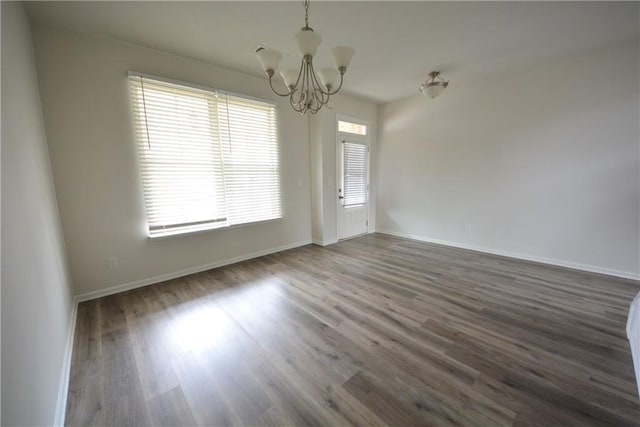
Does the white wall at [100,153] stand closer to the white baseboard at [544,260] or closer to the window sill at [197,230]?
the window sill at [197,230]

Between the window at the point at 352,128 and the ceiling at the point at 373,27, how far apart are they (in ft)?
4.54

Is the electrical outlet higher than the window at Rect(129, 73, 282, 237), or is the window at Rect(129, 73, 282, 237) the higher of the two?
the window at Rect(129, 73, 282, 237)

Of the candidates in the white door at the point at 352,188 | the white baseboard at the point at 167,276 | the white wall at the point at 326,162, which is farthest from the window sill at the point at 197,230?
→ the white door at the point at 352,188

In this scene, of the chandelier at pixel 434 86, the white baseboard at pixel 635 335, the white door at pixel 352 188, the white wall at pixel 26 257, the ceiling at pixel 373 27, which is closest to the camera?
the white wall at pixel 26 257

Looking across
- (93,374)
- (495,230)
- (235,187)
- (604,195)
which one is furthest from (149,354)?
(604,195)

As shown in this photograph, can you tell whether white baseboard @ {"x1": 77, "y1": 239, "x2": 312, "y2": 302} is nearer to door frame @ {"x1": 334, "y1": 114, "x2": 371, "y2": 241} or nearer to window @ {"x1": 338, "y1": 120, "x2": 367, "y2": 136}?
door frame @ {"x1": 334, "y1": 114, "x2": 371, "y2": 241}

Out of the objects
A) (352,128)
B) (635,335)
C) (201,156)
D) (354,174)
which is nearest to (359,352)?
(635,335)

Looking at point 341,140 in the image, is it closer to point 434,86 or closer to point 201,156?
point 434,86

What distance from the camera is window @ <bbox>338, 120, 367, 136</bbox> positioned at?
457 centimetres

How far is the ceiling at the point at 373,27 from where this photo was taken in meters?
2.10

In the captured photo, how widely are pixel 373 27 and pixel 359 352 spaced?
2.94m

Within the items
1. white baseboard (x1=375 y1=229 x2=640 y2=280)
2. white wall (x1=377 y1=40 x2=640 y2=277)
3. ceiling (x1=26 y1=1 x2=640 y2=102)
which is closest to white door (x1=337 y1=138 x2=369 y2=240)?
white wall (x1=377 y1=40 x2=640 y2=277)

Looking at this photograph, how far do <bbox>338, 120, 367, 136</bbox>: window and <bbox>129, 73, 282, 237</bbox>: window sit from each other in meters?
1.37

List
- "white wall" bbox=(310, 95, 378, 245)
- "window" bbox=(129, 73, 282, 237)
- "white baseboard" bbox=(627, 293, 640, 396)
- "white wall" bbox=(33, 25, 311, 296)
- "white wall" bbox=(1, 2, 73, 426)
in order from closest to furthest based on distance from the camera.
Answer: "white wall" bbox=(1, 2, 73, 426)
"white baseboard" bbox=(627, 293, 640, 396)
"white wall" bbox=(33, 25, 311, 296)
"window" bbox=(129, 73, 282, 237)
"white wall" bbox=(310, 95, 378, 245)
